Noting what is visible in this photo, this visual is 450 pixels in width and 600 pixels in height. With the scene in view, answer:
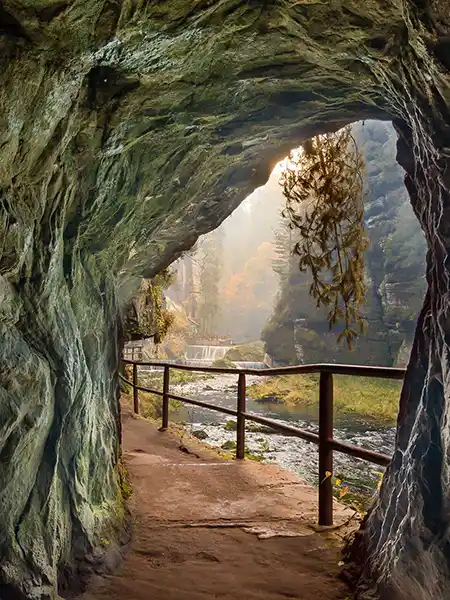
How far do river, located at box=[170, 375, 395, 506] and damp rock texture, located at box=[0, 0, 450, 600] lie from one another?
2.00 metres

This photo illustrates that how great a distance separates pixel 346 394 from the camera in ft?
64.7

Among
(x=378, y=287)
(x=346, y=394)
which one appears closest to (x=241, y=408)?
(x=346, y=394)

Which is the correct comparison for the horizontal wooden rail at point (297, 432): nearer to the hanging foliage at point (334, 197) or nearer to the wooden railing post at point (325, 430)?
the wooden railing post at point (325, 430)

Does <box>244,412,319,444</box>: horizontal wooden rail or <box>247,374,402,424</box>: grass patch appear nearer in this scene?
<box>244,412,319,444</box>: horizontal wooden rail

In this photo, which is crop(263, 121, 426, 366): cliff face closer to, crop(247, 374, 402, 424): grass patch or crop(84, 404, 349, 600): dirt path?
crop(247, 374, 402, 424): grass patch

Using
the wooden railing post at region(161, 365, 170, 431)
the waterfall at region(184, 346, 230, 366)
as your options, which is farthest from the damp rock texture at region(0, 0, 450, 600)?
the waterfall at region(184, 346, 230, 366)

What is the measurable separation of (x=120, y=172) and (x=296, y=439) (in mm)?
9589

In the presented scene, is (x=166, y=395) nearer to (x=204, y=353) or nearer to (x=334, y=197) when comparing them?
(x=334, y=197)

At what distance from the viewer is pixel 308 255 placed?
4.98 metres

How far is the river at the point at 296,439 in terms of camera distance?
8.41 meters

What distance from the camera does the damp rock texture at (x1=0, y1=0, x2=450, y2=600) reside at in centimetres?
179

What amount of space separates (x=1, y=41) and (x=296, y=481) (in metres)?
4.02

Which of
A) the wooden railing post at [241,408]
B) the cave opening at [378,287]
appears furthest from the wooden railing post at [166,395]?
the cave opening at [378,287]

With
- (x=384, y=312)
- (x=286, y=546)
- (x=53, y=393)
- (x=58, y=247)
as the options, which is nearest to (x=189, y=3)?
(x=58, y=247)
